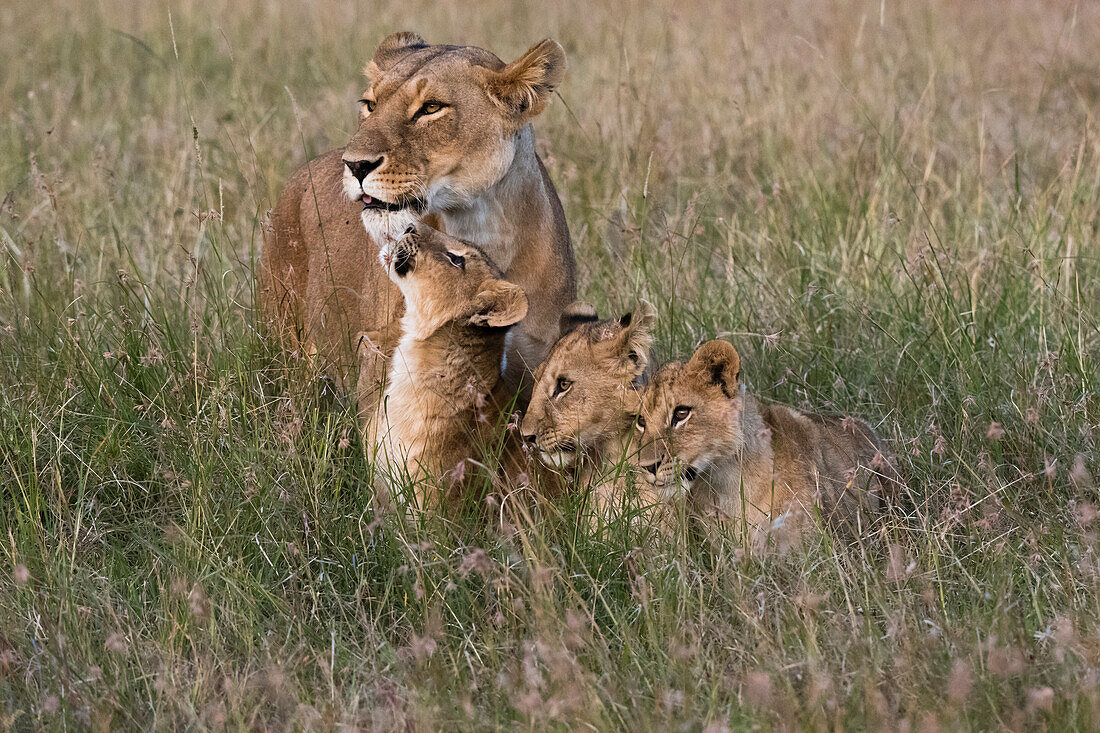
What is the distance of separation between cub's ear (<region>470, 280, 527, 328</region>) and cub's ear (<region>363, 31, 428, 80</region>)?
1.28 meters

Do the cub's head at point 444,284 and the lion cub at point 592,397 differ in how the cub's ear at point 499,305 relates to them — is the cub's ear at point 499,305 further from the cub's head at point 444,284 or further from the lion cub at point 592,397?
the lion cub at point 592,397

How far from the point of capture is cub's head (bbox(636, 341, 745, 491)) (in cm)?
365

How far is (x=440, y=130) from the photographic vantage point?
4.23 metres

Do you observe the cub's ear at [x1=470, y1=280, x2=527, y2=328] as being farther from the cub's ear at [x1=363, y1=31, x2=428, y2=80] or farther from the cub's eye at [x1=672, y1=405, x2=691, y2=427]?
the cub's ear at [x1=363, y1=31, x2=428, y2=80]

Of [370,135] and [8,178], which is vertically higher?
[370,135]

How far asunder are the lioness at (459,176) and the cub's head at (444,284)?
10.4 inches

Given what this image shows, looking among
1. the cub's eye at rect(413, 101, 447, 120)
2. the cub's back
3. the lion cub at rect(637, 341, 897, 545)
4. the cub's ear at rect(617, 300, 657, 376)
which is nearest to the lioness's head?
the cub's eye at rect(413, 101, 447, 120)

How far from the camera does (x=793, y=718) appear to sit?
264 centimetres

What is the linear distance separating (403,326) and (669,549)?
3.75 ft

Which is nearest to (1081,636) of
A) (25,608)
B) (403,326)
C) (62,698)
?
(403,326)

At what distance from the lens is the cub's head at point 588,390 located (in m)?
3.76

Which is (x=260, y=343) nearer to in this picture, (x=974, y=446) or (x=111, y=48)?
(x=974, y=446)

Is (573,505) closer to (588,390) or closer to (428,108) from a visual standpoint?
(588,390)

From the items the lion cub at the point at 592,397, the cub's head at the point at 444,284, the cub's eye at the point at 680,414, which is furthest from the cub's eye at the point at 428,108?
the cub's eye at the point at 680,414
